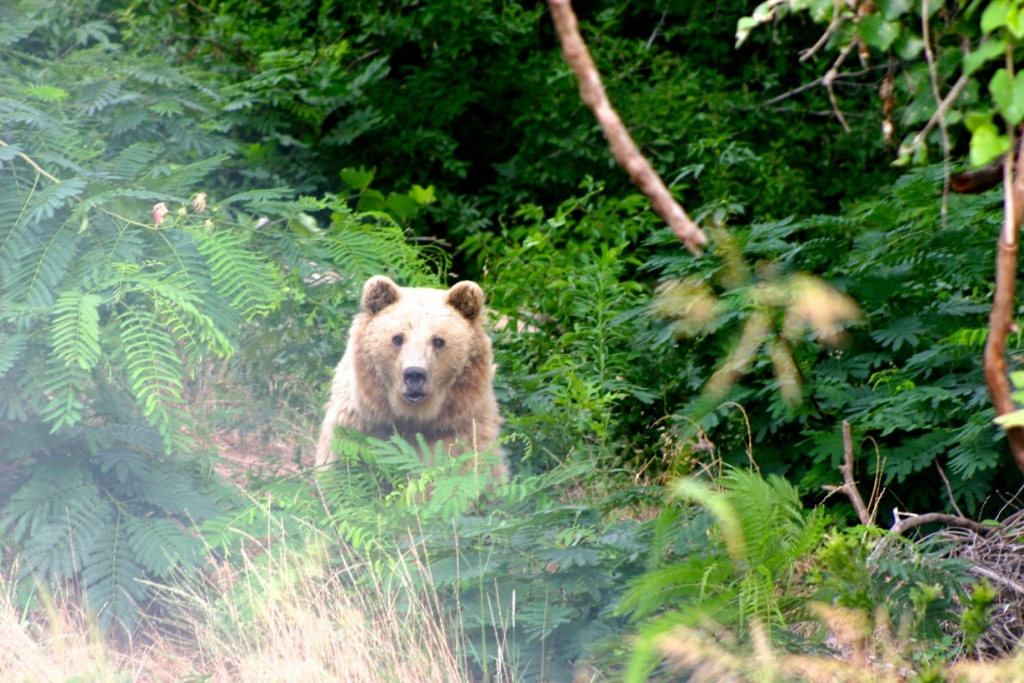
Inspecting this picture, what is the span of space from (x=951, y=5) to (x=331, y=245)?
3168 millimetres

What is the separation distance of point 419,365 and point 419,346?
147 millimetres

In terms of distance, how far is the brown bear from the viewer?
5.74 m

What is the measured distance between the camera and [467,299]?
19.5ft

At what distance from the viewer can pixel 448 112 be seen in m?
9.68

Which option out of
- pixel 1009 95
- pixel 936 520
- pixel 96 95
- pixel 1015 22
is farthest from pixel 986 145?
pixel 96 95

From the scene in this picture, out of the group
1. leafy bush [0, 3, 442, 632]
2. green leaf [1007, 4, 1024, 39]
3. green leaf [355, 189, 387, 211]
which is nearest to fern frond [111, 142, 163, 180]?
leafy bush [0, 3, 442, 632]

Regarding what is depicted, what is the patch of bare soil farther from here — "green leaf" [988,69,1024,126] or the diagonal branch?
"green leaf" [988,69,1024,126]

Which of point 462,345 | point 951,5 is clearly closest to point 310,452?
point 462,345

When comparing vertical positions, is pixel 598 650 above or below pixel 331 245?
below

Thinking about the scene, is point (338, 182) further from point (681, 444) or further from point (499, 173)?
point (681, 444)

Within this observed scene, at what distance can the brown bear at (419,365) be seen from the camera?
574 centimetres

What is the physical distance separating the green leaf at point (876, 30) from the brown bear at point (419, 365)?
320 centimetres

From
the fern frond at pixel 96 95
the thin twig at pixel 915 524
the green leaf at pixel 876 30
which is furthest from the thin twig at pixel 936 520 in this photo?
the fern frond at pixel 96 95

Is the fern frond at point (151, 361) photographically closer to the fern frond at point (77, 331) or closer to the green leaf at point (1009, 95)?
the fern frond at point (77, 331)
